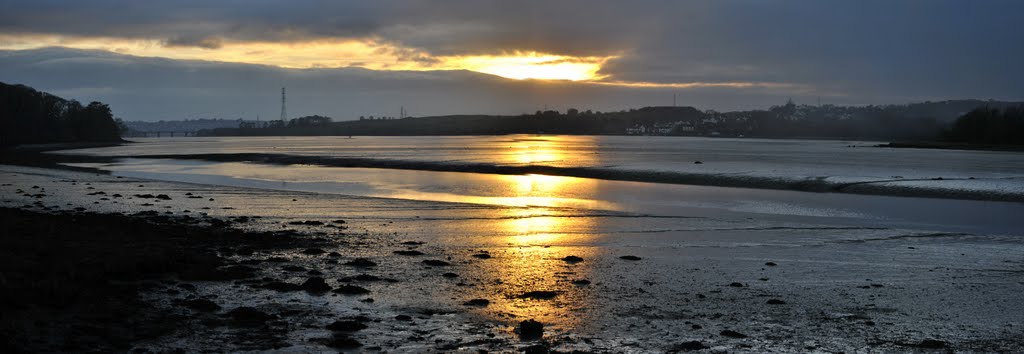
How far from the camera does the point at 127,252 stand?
15.3m

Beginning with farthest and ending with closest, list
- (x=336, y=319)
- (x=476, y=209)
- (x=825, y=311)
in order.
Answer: (x=476, y=209) < (x=825, y=311) < (x=336, y=319)

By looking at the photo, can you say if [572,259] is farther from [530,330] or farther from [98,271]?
[98,271]

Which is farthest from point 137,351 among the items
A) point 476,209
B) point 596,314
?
point 476,209

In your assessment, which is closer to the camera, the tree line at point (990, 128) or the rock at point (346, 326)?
the rock at point (346, 326)

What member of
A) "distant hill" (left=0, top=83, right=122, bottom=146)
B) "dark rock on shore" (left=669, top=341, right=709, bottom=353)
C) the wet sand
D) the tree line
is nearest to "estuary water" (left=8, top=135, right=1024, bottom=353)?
the wet sand

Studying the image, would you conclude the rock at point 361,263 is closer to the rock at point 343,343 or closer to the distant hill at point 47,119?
the rock at point 343,343

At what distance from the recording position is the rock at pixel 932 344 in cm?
973

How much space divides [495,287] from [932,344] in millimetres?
6252

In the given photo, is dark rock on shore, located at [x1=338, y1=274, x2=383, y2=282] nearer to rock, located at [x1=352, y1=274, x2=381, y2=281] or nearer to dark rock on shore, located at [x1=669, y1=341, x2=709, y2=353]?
rock, located at [x1=352, y1=274, x2=381, y2=281]

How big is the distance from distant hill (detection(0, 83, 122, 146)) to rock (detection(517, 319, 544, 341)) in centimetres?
13018

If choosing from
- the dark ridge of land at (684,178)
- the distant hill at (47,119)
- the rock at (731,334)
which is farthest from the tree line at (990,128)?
the distant hill at (47,119)

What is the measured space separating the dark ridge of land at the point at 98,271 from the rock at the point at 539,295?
431cm

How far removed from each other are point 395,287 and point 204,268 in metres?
3.52

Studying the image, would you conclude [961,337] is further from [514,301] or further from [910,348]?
[514,301]
